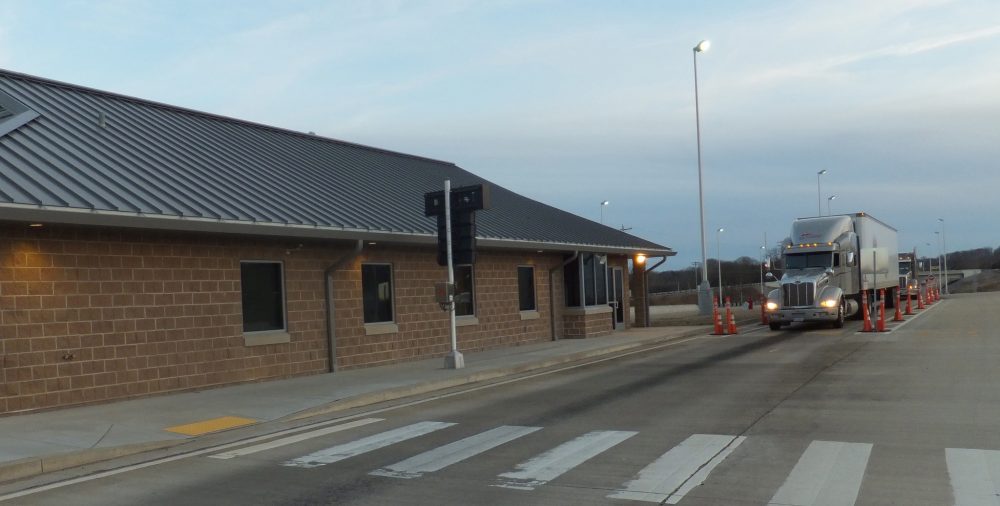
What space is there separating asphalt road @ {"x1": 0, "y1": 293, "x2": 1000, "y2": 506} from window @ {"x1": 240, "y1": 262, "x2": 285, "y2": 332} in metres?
4.53

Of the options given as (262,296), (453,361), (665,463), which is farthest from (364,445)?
(453,361)

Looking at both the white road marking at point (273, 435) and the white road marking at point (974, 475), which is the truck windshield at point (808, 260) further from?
the white road marking at point (974, 475)

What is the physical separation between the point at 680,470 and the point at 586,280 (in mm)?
18298

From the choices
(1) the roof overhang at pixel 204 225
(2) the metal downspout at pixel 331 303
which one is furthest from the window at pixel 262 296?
(2) the metal downspout at pixel 331 303

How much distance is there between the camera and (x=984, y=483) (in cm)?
704

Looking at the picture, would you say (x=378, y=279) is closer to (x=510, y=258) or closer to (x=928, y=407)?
(x=510, y=258)

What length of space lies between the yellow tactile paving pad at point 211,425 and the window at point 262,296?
446cm

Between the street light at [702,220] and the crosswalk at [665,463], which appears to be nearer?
the crosswalk at [665,463]

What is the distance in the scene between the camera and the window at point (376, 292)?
60.6 feet

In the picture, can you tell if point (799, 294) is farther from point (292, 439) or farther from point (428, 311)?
point (292, 439)

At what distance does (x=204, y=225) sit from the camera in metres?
13.6

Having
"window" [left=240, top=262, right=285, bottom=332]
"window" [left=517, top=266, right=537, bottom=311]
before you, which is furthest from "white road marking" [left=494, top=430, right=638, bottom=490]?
"window" [left=517, top=266, right=537, bottom=311]

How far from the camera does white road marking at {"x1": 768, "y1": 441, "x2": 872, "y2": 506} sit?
21.8 feet

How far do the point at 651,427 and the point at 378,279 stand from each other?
1003 cm
